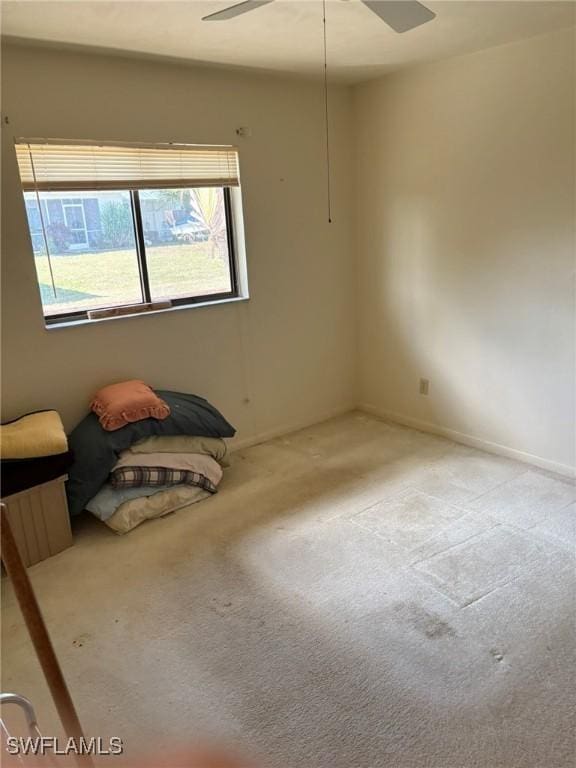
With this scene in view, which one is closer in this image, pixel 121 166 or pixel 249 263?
pixel 121 166

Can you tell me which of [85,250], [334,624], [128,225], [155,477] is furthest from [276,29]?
[334,624]

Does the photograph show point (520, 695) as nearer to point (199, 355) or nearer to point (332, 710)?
point (332, 710)

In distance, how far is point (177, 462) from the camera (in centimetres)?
312

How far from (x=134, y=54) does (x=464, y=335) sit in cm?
255

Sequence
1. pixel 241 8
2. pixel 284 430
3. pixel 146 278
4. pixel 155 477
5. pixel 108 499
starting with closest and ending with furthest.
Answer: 1. pixel 241 8
2. pixel 108 499
3. pixel 155 477
4. pixel 146 278
5. pixel 284 430

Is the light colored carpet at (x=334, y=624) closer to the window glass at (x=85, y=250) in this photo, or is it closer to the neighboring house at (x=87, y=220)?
the window glass at (x=85, y=250)

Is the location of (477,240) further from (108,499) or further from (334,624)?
(108,499)

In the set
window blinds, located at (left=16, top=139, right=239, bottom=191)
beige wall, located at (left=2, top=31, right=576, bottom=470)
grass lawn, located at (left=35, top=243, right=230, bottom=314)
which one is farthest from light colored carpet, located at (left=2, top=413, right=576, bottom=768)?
window blinds, located at (left=16, top=139, right=239, bottom=191)

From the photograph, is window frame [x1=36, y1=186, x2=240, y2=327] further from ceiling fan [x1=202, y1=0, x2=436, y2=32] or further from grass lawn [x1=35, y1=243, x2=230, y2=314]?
ceiling fan [x1=202, y1=0, x2=436, y2=32]

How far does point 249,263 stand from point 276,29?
55.7 inches

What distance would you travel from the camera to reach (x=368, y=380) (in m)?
4.51

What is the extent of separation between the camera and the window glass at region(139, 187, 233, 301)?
11.2ft

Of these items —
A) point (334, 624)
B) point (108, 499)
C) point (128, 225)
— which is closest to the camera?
point (334, 624)

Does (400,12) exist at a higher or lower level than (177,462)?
higher
